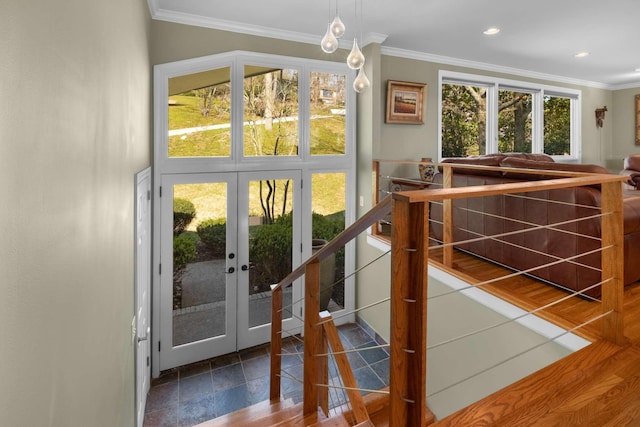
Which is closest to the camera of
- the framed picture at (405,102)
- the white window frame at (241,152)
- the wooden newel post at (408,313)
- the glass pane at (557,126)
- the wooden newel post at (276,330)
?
the wooden newel post at (408,313)

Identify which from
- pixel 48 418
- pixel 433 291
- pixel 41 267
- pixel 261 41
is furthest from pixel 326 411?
pixel 261 41

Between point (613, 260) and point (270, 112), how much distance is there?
128 inches

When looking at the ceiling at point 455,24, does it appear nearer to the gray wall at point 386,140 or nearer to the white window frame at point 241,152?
the gray wall at point 386,140

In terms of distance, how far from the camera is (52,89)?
96 centimetres

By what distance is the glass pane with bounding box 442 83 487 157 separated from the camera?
5145 mm

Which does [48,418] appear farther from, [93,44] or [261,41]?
[261,41]

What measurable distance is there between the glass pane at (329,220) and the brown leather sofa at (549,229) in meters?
1.53

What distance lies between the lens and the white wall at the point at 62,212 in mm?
731

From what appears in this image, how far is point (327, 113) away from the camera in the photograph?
421cm

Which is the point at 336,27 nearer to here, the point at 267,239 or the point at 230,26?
the point at 230,26

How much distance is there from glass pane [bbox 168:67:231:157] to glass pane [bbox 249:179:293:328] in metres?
0.60

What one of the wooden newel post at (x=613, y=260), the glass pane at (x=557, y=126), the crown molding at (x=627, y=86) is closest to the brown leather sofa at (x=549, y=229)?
the wooden newel post at (x=613, y=260)

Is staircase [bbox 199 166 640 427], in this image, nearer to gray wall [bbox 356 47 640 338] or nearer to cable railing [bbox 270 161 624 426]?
cable railing [bbox 270 161 624 426]

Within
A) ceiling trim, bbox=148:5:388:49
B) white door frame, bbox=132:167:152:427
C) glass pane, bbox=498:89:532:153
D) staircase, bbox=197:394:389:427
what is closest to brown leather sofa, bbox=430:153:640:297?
staircase, bbox=197:394:389:427
